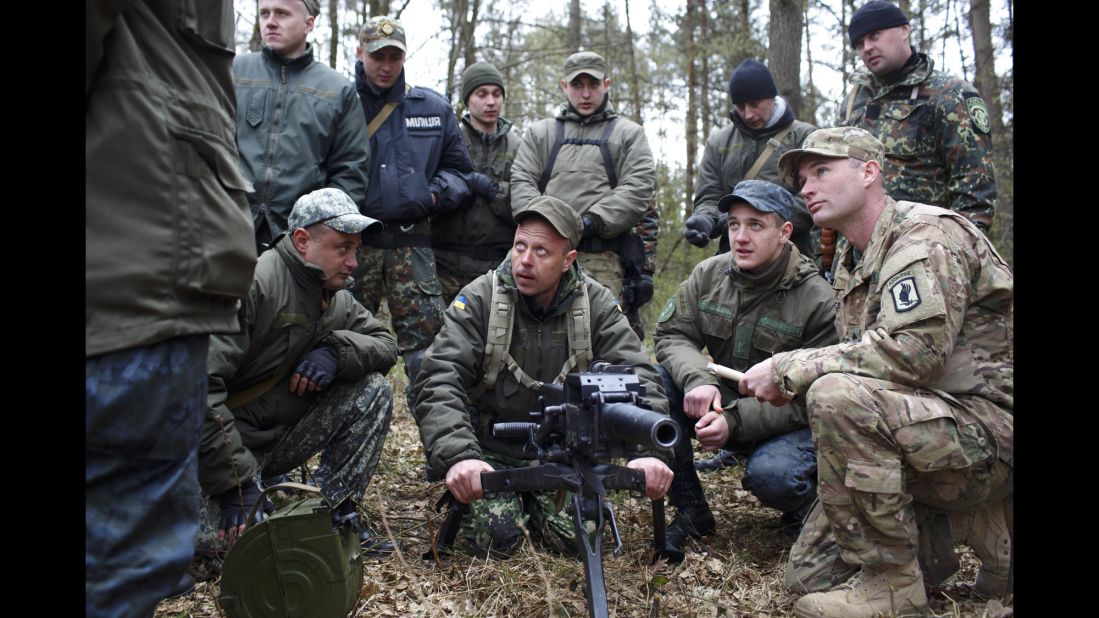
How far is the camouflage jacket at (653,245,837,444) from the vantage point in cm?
475

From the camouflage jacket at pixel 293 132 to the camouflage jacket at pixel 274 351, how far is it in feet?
2.42

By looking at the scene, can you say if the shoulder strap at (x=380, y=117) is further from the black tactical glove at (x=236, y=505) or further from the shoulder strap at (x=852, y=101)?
the shoulder strap at (x=852, y=101)

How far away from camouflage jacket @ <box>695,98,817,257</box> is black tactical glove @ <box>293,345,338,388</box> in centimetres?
297

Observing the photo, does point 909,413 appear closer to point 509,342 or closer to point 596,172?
point 509,342

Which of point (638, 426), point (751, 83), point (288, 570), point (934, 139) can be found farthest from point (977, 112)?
point (288, 570)

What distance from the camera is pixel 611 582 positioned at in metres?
3.93

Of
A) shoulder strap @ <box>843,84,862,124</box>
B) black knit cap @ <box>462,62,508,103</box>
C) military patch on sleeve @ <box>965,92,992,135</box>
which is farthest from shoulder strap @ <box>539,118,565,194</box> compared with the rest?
military patch on sleeve @ <box>965,92,992,135</box>

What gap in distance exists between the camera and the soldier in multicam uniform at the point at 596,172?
638cm

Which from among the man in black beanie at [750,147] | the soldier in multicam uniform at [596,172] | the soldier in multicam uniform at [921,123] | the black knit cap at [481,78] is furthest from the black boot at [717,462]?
the black knit cap at [481,78]

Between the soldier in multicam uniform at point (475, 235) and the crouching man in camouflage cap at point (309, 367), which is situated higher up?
the soldier in multicam uniform at point (475, 235)

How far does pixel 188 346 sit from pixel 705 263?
362cm

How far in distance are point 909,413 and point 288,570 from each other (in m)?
2.46
